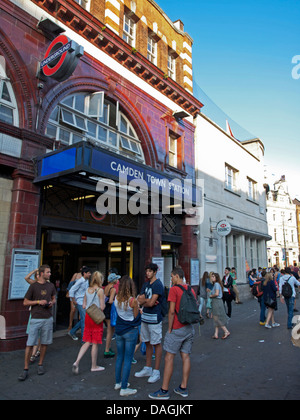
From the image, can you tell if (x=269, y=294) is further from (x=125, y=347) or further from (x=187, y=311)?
(x=125, y=347)

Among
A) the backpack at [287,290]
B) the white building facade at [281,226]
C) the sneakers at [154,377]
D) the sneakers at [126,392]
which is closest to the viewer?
the sneakers at [126,392]

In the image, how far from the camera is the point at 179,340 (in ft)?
14.5

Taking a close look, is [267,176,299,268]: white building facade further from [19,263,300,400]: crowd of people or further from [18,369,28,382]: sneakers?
[18,369,28,382]: sneakers

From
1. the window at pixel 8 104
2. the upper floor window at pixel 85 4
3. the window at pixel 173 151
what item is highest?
the upper floor window at pixel 85 4

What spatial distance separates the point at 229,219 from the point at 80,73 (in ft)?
37.1

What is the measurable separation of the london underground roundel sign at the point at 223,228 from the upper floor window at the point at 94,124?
5.62 meters

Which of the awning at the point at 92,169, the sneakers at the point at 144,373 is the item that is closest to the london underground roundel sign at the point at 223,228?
the awning at the point at 92,169

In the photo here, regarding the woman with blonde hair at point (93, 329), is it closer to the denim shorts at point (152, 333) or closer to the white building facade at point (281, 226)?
the denim shorts at point (152, 333)

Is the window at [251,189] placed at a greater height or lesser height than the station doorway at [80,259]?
greater

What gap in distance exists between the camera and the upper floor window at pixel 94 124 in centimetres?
899

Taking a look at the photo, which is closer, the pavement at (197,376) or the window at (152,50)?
the pavement at (197,376)

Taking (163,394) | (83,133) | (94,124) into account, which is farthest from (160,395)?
(94,124)

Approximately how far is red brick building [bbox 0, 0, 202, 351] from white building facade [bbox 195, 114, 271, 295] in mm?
1198

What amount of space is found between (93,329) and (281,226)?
50336mm
